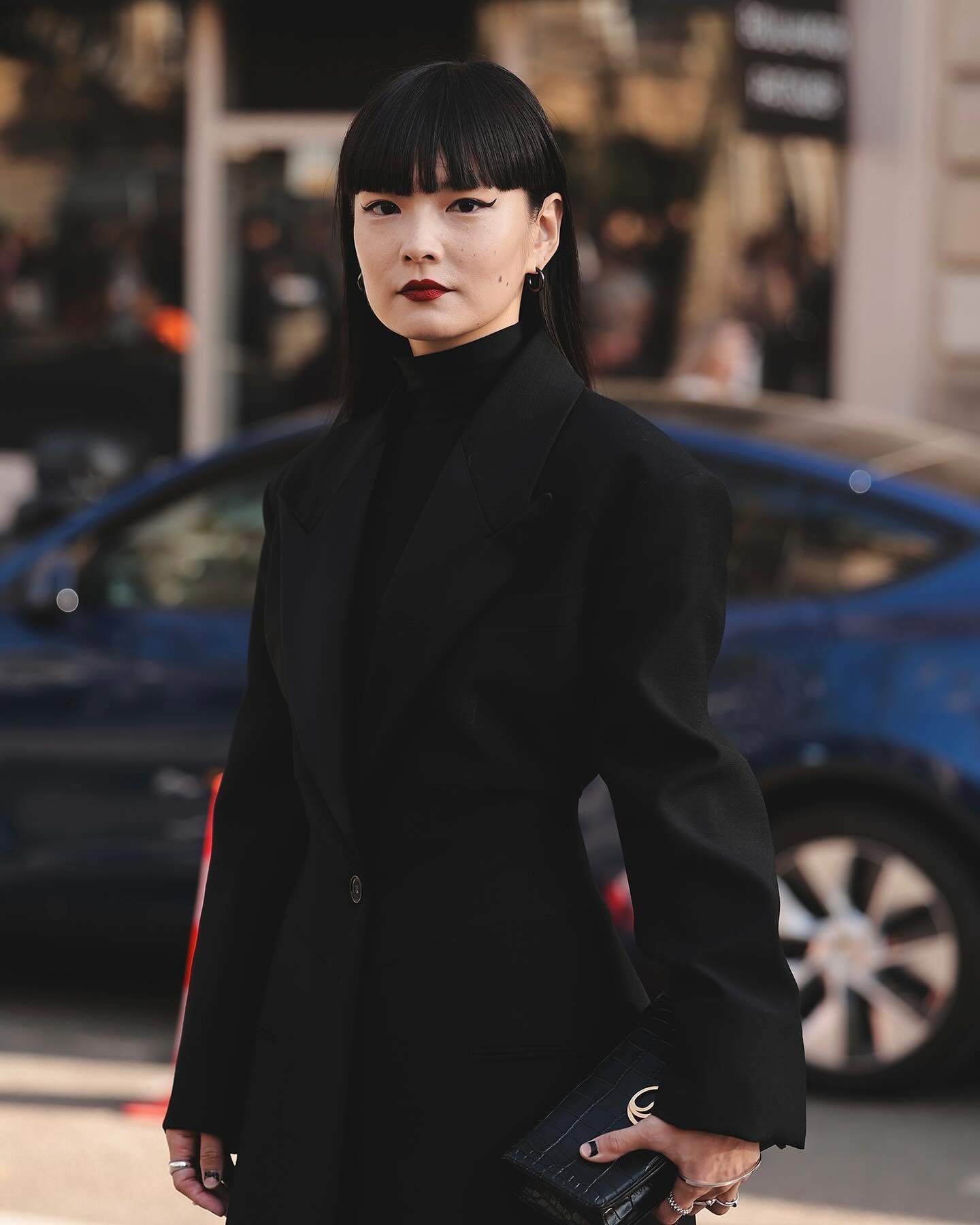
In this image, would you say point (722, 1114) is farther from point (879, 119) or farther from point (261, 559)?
point (879, 119)

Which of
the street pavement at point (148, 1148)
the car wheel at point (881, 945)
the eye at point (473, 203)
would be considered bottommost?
the street pavement at point (148, 1148)

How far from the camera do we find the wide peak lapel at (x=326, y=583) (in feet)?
6.12

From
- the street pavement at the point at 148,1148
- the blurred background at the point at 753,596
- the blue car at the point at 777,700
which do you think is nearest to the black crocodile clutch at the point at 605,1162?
the blurred background at the point at 753,596

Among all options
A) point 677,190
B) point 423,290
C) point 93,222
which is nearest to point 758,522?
point 423,290

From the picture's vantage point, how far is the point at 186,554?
203 inches

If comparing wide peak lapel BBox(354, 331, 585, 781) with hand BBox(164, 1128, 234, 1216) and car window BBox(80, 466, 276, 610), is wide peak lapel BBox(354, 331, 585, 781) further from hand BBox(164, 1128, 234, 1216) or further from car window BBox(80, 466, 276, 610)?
car window BBox(80, 466, 276, 610)

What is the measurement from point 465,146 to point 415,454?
0.32 meters

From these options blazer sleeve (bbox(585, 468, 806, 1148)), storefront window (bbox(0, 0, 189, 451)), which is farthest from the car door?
storefront window (bbox(0, 0, 189, 451))

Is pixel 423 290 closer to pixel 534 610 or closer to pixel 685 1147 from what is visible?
pixel 534 610

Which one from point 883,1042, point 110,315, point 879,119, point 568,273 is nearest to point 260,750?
point 568,273

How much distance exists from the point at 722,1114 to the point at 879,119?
9.14 meters

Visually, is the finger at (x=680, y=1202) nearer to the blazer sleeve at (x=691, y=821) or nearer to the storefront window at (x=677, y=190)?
the blazer sleeve at (x=691, y=821)

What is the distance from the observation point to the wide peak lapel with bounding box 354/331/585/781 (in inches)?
71.6

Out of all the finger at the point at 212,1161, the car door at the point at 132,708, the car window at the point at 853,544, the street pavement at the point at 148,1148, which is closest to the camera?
the finger at the point at 212,1161
